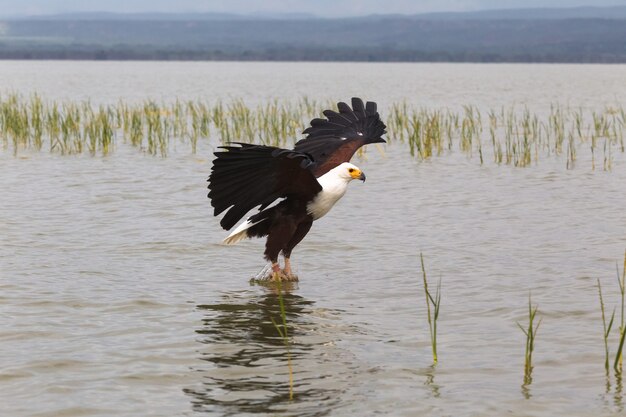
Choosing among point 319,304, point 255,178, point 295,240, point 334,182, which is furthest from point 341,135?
point 319,304

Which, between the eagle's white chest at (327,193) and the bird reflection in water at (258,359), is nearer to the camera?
the bird reflection in water at (258,359)

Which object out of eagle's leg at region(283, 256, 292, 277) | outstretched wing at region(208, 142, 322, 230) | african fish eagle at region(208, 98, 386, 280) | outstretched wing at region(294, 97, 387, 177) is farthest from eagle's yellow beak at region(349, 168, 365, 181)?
eagle's leg at region(283, 256, 292, 277)

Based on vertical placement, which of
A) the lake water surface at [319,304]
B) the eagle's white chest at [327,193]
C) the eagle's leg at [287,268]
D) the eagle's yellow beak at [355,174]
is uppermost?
the eagle's yellow beak at [355,174]

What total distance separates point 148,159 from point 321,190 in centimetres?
998

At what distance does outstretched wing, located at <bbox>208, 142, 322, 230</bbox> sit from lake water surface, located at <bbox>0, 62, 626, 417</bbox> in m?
0.73

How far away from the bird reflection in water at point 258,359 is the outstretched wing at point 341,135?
52.1 inches

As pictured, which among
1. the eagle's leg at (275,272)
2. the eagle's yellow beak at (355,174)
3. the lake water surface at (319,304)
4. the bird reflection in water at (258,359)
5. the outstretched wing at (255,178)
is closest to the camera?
the bird reflection in water at (258,359)

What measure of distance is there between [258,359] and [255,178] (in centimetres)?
194

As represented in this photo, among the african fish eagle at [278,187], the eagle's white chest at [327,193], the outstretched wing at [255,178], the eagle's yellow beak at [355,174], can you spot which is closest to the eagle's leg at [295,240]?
the african fish eagle at [278,187]

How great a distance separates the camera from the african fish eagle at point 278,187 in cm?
805

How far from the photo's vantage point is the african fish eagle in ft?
26.4

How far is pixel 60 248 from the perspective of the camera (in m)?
10.2

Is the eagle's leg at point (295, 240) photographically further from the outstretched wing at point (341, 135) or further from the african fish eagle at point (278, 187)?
the outstretched wing at point (341, 135)

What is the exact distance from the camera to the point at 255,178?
8.25 meters
